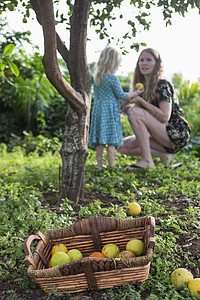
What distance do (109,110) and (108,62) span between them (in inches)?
23.1

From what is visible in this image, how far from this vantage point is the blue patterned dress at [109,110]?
4023 mm

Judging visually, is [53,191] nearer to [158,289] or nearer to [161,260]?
[161,260]

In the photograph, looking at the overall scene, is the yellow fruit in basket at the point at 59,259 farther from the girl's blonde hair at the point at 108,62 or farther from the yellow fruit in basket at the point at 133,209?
the girl's blonde hair at the point at 108,62

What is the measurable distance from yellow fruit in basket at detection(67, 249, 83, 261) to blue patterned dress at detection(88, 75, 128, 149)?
7.29 feet

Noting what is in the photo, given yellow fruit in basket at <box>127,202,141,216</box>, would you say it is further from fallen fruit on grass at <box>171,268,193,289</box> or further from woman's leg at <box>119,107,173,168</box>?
woman's leg at <box>119,107,173,168</box>

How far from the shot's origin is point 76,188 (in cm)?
283

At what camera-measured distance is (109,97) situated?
160 inches

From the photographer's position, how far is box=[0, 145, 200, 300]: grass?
1.75 metres

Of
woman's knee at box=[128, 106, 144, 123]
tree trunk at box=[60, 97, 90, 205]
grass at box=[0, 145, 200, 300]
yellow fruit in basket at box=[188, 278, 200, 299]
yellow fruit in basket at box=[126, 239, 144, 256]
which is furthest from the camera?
woman's knee at box=[128, 106, 144, 123]

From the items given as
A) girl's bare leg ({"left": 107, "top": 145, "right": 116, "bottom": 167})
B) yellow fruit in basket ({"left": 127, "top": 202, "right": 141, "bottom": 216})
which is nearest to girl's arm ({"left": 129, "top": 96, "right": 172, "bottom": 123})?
girl's bare leg ({"left": 107, "top": 145, "right": 116, "bottom": 167})

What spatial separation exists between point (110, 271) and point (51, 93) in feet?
19.0

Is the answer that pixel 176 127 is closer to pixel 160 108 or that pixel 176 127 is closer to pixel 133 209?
pixel 160 108

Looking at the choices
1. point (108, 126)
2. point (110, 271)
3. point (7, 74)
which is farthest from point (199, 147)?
point (110, 271)

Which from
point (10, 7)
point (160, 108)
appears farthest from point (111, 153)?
point (10, 7)
